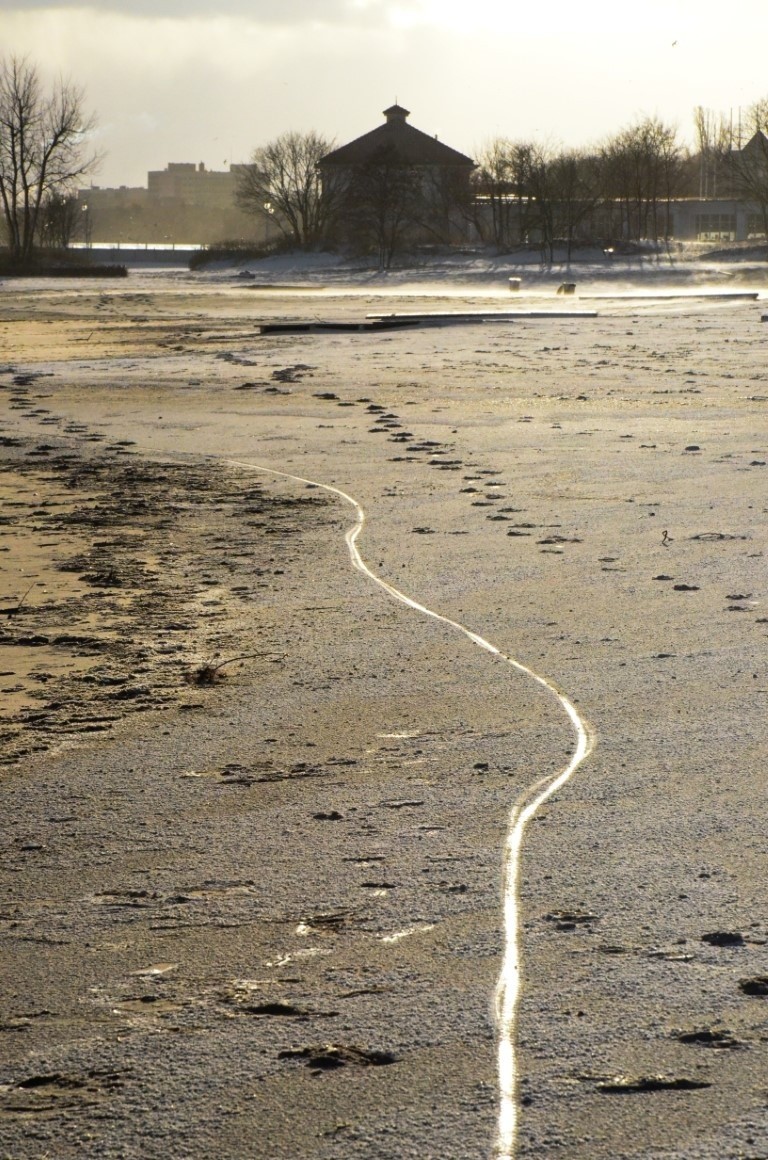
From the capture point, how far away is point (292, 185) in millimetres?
107750

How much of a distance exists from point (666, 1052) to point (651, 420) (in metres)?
13.4

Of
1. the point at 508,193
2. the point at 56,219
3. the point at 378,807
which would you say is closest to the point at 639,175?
the point at 508,193

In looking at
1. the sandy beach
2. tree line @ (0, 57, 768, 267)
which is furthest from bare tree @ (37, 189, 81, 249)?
the sandy beach

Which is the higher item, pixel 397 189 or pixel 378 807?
pixel 397 189

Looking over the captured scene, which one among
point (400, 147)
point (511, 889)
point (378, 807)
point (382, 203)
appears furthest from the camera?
point (400, 147)

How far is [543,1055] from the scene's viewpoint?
3.46 m

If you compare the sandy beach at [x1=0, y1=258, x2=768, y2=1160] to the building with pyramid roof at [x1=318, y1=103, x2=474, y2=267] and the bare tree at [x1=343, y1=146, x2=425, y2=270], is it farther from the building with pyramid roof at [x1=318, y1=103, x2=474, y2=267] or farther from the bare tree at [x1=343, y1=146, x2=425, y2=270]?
the bare tree at [x1=343, y1=146, x2=425, y2=270]

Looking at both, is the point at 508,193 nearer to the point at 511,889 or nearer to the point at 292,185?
the point at 292,185

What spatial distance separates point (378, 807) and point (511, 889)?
86cm

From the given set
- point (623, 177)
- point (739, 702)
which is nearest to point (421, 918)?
point (739, 702)

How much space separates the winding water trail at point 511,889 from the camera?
10.7ft

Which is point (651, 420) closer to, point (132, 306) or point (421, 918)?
point (421, 918)

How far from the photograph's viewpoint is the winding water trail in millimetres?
3250

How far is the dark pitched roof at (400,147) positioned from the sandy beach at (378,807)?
3709 inches
